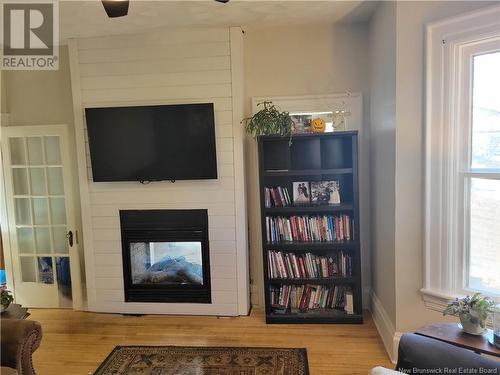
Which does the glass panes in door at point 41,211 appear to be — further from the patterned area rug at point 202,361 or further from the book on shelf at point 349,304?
the book on shelf at point 349,304

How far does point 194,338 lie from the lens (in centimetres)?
301

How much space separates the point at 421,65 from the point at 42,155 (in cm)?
358

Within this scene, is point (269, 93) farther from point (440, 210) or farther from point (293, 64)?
Answer: point (440, 210)

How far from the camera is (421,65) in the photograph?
7.58 ft

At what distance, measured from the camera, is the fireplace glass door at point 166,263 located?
11.4 ft

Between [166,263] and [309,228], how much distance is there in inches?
58.5

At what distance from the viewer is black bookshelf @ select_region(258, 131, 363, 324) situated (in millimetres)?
3134

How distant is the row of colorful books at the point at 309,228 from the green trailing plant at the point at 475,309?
1.36 metres

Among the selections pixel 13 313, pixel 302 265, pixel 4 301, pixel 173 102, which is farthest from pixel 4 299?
pixel 302 265

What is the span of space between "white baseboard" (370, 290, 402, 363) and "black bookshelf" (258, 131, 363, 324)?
149mm

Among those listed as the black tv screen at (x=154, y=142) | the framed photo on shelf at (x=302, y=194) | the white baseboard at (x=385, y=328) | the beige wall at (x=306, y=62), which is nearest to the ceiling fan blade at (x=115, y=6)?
the black tv screen at (x=154, y=142)

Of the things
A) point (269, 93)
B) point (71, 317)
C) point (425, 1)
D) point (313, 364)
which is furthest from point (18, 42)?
point (313, 364)

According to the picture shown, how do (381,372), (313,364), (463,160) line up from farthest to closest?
(313,364) → (463,160) → (381,372)

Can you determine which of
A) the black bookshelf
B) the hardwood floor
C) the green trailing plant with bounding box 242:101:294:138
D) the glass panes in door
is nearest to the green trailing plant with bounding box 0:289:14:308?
the hardwood floor
